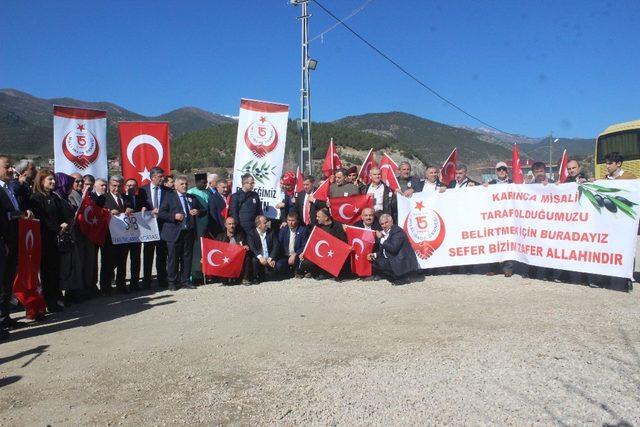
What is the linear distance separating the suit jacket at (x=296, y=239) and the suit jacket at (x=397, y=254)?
1348 mm

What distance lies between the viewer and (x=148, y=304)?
6.95 meters

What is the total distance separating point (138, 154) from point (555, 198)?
22.6 ft

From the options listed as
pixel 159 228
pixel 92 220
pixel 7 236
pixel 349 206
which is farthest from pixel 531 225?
pixel 7 236

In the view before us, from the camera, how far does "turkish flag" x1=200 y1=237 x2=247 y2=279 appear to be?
26.2 feet

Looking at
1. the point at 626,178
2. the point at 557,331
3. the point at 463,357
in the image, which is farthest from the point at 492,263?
the point at 463,357

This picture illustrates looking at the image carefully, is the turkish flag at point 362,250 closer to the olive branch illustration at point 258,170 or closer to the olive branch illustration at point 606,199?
the olive branch illustration at point 258,170

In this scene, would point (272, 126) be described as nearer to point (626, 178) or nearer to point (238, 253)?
point (238, 253)

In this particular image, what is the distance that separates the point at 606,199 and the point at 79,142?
840 cm

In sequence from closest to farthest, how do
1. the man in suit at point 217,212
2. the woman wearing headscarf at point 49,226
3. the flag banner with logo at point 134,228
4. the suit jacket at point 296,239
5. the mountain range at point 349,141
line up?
the woman wearing headscarf at point 49,226 → the flag banner with logo at point 134,228 → the suit jacket at point 296,239 → the man in suit at point 217,212 → the mountain range at point 349,141

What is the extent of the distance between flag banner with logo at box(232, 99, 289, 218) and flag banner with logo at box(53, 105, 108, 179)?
7.68ft

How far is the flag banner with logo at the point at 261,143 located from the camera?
8.35 m

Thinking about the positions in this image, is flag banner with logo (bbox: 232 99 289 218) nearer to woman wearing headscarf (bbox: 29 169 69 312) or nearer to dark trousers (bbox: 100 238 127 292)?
dark trousers (bbox: 100 238 127 292)

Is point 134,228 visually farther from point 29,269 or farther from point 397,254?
point 397,254

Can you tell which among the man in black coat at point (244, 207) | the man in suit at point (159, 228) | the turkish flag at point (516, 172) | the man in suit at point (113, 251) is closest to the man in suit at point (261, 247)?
the man in black coat at point (244, 207)
